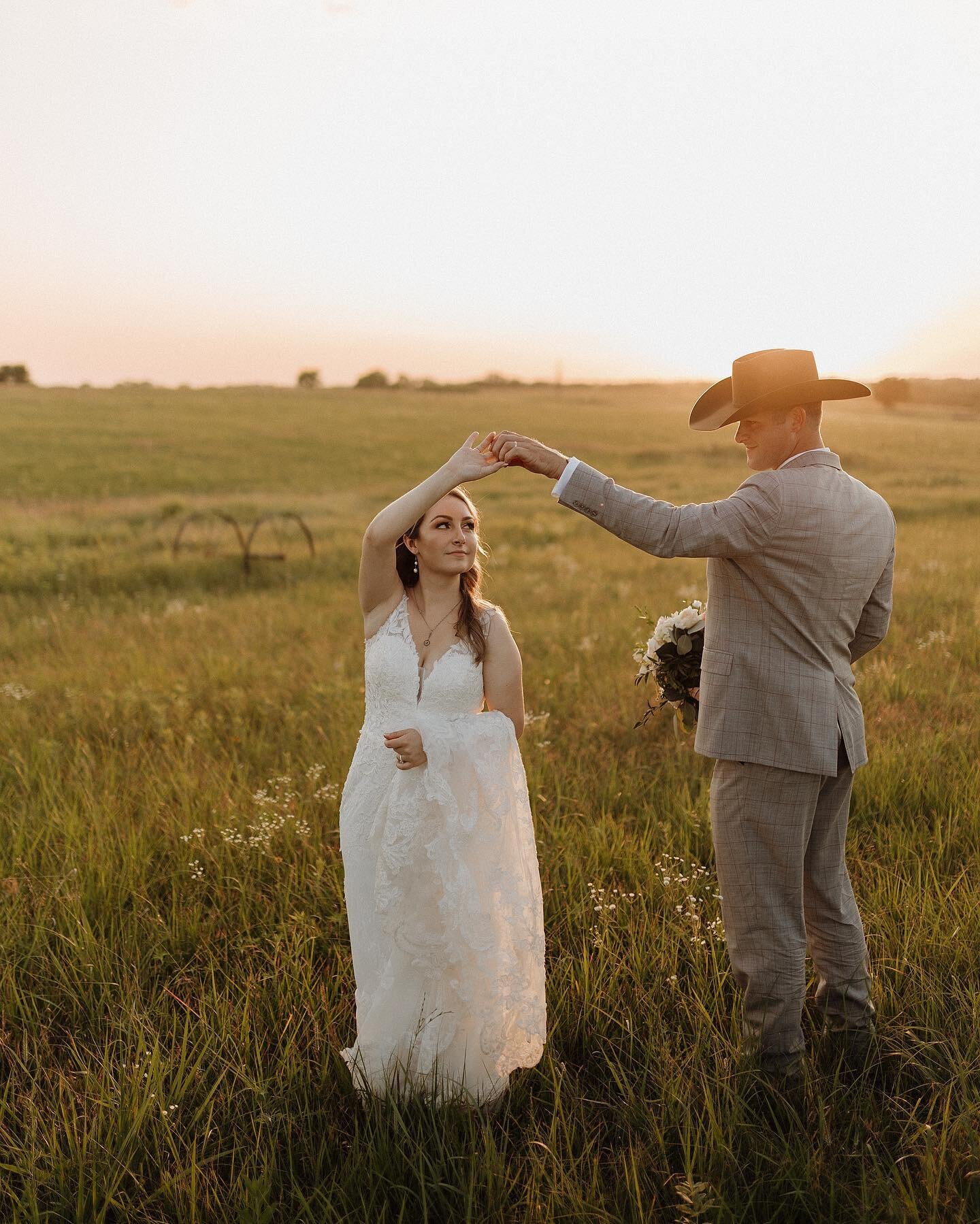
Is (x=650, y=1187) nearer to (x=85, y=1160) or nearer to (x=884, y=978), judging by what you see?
(x=884, y=978)

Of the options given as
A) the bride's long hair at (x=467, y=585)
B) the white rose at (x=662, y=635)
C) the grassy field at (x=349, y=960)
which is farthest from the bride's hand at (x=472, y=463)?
the grassy field at (x=349, y=960)

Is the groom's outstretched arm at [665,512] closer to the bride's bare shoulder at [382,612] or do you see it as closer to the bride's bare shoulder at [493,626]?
the bride's bare shoulder at [493,626]

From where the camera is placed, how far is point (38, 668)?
32.1ft

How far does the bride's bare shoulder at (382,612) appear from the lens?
3652mm

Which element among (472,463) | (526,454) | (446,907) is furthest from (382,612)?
(446,907)

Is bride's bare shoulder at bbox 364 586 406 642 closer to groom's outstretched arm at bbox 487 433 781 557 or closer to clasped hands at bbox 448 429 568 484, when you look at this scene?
clasped hands at bbox 448 429 568 484

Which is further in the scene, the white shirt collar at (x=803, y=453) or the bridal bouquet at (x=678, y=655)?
the bridal bouquet at (x=678, y=655)

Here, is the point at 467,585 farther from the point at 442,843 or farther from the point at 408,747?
the point at 442,843

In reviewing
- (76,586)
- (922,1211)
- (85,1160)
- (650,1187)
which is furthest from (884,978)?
(76,586)

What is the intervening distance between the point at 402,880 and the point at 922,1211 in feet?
6.44

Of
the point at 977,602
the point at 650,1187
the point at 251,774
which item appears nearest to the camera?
the point at 650,1187

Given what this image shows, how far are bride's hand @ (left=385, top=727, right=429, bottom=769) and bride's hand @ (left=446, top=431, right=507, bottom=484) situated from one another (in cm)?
95

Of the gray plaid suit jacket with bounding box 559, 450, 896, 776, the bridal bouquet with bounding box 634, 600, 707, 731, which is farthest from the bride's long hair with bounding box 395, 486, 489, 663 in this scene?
the bridal bouquet with bounding box 634, 600, 707, 731

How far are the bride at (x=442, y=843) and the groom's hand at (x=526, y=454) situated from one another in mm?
60
